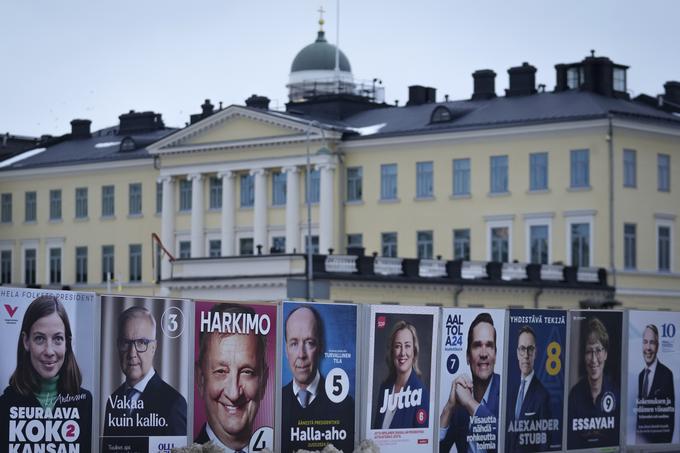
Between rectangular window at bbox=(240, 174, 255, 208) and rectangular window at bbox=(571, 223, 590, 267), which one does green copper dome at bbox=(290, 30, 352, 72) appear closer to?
rectangular window at bbox=(240, 174, 255, 208)

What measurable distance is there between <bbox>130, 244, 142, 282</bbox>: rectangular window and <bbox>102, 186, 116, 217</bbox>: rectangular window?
287 cm

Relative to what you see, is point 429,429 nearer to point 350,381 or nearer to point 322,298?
point 350,381

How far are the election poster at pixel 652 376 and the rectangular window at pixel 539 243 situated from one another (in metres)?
57.0

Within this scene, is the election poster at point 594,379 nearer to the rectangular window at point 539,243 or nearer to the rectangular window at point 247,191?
the rectangular window at point 539,243

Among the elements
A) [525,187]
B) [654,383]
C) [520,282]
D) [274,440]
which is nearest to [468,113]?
[525,187]

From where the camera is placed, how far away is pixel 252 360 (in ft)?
72.2

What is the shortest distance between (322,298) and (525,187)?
57.6 ft

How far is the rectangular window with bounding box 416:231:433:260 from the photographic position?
90.2m

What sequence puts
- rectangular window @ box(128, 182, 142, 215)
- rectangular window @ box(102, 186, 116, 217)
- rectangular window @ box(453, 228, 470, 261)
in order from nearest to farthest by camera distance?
rectangular window @ box(453, 228, 470, 261) → rectangular window @ box(128, 182, 142, 215) → rectangular window @ box(102, 186, 116, 217)

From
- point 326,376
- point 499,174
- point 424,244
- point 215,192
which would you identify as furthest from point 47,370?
point 215,192

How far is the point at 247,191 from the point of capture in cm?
9762

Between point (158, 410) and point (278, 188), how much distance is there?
7525cm

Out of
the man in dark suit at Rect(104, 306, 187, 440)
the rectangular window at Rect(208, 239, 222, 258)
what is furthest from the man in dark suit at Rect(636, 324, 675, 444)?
the rectangular window at Rect(208, 239, 222, 258)

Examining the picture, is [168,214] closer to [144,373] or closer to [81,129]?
[81,129]
